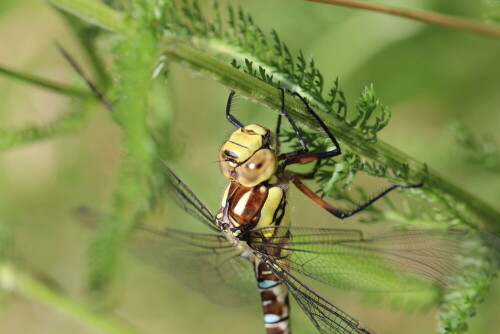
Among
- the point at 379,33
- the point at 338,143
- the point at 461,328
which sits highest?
the point at 379,33

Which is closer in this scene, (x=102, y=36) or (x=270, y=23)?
(x=102, y=36)

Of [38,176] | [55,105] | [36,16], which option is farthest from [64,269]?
[36,16]

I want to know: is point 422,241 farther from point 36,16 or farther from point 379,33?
point 36,16

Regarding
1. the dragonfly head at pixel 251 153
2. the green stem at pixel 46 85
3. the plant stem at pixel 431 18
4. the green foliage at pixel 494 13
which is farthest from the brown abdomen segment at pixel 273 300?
the green foliage at pixel 494 13

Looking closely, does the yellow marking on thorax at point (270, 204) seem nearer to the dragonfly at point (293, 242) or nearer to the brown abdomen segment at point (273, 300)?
the dragonfly at point (293, 242)

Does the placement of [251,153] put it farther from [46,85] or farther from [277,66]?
[46,85]

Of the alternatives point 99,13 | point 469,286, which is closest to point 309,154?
point 469,286
